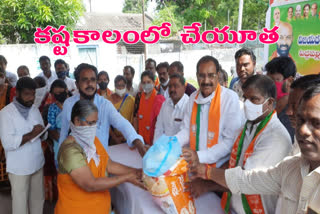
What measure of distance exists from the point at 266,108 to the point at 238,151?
14.3 inches

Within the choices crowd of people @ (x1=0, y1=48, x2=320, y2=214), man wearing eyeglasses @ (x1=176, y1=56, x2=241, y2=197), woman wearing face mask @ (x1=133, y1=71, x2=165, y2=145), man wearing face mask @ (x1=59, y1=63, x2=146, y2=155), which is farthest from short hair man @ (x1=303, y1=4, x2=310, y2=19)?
man wearing face mask @ (x1=59, y1=63, x2=146, y2=155)

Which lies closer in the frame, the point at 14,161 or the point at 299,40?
the point at 14,161

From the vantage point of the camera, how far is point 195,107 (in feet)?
8.28

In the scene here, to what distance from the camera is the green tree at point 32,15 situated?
1062cm

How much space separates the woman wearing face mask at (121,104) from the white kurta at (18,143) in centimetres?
111

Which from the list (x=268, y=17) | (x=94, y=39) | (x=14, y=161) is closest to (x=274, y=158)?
(x=14, y=161)

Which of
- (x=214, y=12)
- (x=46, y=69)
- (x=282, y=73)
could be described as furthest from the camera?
(x=214, y=12)

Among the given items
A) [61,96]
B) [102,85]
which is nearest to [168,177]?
[61,96]

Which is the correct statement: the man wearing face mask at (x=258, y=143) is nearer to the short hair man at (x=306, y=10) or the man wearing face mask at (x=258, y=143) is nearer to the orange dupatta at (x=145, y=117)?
the orange dupatta at (x=145, y=117)

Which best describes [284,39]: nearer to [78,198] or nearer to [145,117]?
[145,117]

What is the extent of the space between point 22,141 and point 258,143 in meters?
2.49

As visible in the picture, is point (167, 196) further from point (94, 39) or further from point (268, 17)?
point (94, 39)

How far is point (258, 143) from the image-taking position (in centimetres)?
170

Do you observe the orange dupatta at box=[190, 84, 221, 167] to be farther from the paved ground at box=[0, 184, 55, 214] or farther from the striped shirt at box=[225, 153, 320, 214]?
the paved ground at box=[0, 184, 55, 214]
